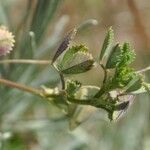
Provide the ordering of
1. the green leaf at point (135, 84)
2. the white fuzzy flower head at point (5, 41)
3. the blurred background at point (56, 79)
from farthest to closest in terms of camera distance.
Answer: the blurred background at point (56, 79) < the white fuzzy flower head at point (5, 41) < the green leaf at point (135, 84)

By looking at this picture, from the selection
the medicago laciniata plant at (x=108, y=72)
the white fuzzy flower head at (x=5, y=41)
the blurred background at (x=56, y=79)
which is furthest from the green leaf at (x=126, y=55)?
the blurred background at (x=56, y=79)

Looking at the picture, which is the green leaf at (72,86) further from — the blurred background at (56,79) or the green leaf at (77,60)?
the blurred background at (56,79)

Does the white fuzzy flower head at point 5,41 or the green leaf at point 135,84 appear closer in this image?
the green leaf at point 135,84

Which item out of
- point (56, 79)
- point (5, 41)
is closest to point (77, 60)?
point (5, 41)

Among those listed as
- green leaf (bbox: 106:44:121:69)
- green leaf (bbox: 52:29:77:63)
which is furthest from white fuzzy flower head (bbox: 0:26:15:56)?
green leaf (bbox: 106:44:121:69)

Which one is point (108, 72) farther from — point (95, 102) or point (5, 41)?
point (5, 41)

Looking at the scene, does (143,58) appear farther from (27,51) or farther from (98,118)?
(27,51)
